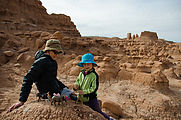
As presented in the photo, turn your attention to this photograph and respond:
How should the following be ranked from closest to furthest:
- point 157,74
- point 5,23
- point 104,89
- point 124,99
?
1. point 124,99
2. point 104,89
3. point 157,74
4. point 5,23

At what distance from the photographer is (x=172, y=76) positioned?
32.4 feet

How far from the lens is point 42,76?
165 centimetres

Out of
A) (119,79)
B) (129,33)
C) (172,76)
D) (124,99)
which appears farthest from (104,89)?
(129,33)

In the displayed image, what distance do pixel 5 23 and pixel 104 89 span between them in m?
13.9

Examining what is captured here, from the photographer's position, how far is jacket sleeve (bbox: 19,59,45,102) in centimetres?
150

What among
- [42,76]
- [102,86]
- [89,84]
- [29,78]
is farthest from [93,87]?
[102,86]

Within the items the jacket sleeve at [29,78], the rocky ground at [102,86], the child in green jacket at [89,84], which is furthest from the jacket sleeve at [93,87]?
the jacket sleeve at [29,78]

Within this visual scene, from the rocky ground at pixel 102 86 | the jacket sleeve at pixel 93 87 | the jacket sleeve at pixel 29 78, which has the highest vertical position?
the jacket sleeve at pixel 29 78

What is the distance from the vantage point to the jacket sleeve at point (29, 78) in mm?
1499

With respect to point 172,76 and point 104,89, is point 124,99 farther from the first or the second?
point 172,76

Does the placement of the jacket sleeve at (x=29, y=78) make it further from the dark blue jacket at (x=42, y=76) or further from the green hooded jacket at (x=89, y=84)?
the green hooded jacket at (x=89, y=84)

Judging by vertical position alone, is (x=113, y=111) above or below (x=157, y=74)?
below

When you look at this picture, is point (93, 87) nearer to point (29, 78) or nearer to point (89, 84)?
point (89, 84)

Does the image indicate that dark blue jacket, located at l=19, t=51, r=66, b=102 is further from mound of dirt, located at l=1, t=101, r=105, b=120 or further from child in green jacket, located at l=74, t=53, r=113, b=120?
child in green jacket, located at l=74, t=53, r=113, b=120
